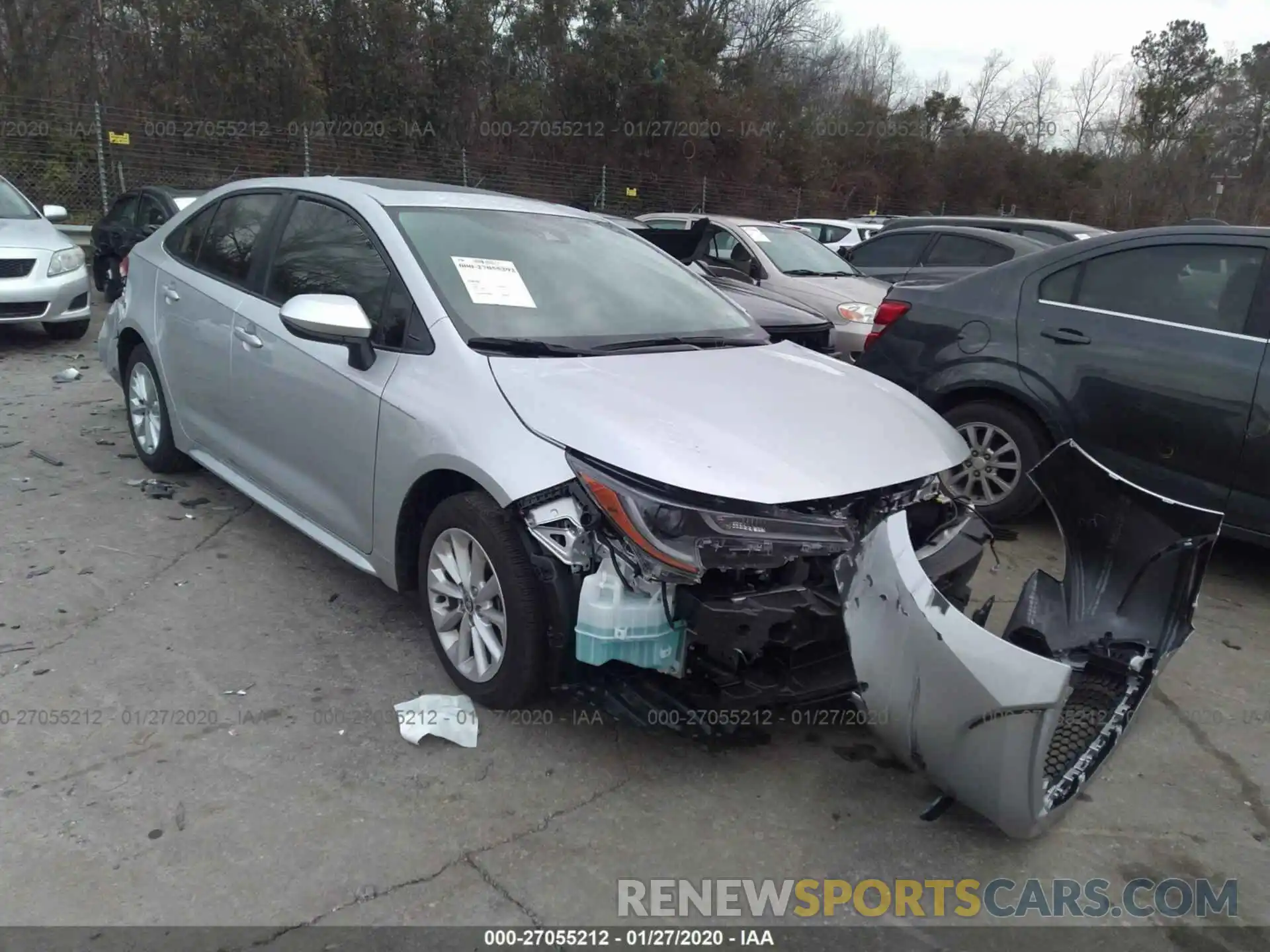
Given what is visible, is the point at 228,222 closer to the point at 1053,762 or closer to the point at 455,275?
the point at 455,275

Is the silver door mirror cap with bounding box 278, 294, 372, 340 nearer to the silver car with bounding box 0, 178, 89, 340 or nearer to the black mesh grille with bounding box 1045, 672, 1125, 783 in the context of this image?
the black mesh grille with bounding box 1045, 672, 1125, 783

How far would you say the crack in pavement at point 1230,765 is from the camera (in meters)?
3.04

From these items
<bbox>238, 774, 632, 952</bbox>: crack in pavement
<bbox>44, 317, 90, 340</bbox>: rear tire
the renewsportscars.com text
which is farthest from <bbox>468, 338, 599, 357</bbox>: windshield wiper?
<bbox>44, 317, 90, 340</bbox>: rear tire

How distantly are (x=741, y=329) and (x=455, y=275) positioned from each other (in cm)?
127

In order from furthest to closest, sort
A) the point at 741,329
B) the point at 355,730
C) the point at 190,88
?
the point at 190,88
the point at 741,329
the point at 355,730

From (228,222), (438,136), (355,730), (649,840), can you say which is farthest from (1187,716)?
(438,136)

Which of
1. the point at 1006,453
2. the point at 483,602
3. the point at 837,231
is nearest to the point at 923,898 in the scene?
the point at 483,602

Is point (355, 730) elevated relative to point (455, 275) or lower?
lower

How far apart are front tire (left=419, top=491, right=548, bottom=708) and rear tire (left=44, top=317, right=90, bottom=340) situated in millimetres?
7626

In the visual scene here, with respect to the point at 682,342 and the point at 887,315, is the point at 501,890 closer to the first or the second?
the point at 682,342

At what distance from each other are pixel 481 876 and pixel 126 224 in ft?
35.5

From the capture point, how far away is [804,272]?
9445 mm

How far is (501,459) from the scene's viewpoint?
297cm

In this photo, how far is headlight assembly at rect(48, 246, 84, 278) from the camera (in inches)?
340
